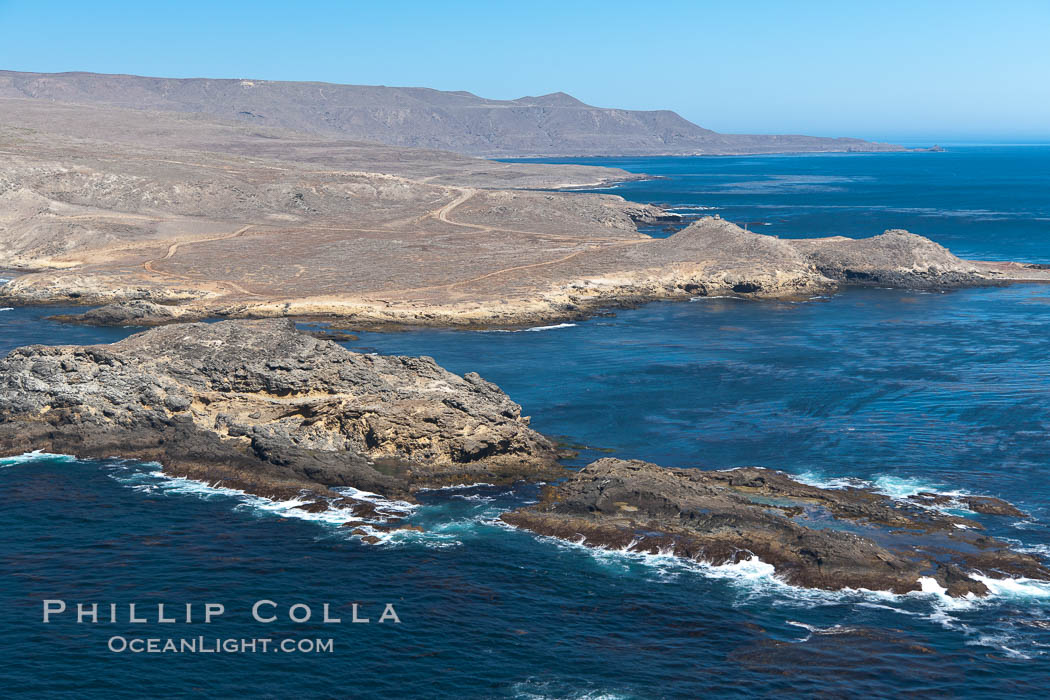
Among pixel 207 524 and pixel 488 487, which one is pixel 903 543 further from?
pixel 207 524

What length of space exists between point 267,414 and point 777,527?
996 inches

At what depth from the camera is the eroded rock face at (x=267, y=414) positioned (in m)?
44.8

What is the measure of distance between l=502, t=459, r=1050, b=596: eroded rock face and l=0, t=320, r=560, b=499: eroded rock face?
5536mm

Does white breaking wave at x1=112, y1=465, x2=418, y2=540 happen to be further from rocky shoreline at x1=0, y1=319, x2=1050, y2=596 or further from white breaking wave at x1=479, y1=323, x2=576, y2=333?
white breaking wave at x1=479, y1=323, x2=576, y2=333

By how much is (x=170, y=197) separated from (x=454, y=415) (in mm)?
110387

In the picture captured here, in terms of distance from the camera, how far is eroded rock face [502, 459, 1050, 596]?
3484 cm

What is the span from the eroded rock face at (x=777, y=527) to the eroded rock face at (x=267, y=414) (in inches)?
218

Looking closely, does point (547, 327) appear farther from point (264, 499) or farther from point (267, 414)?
point (264, 499)

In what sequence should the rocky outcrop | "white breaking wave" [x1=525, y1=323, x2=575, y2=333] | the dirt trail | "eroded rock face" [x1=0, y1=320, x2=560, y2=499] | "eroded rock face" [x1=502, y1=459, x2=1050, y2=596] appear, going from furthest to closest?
1. the rocky outcrop
2. the dirt trail
3. "white breaking wave" [x1=525, y1=323, x2=575, y2=333]
4. "eroded rock face" [x1=0, y1=320, x2=560, y2=499]
5. "eroded rock face" [x1=502, y1=459, x2=1050, y2=596]

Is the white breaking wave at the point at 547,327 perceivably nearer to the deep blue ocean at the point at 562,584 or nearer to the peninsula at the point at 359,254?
the peninsula at the point at 359,254

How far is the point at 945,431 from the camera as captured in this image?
174ft

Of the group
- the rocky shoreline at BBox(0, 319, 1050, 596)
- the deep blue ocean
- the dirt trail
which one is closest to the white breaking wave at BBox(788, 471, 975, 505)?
the deep blue ocean

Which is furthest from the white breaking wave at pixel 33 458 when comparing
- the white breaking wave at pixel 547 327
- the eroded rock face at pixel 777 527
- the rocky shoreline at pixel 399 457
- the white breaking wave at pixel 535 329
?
the white breaking wave at pixel 547 327

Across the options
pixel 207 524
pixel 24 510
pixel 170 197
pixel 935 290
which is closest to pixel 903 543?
pixel 207 524
